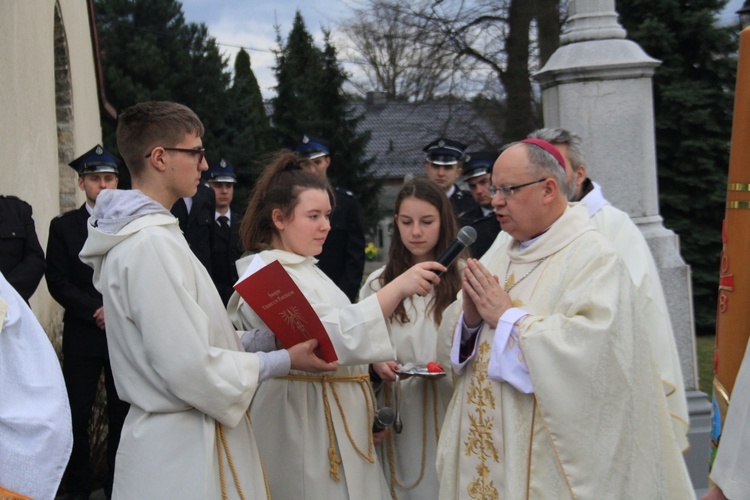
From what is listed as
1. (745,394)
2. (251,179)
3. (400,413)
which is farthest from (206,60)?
(745,394)

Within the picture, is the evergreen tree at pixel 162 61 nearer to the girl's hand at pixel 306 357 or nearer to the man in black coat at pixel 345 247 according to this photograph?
the man in black coat at pixel 345 247

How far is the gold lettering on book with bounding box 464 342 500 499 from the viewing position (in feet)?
10.4

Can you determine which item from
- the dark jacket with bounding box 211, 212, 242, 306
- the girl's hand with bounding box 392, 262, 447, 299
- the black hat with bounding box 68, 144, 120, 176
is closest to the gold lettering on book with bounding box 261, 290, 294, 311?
the girl's hand with bounding box 392, 262, 447, 299

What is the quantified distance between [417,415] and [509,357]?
1.00 metres

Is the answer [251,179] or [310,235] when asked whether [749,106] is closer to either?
[310,235]

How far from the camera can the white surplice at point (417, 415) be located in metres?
3.90

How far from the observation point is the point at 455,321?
349cm

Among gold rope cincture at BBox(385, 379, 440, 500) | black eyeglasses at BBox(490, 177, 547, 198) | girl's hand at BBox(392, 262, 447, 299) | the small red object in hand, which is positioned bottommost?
gold rope cincture at BBox(385, 379, 440, 500)

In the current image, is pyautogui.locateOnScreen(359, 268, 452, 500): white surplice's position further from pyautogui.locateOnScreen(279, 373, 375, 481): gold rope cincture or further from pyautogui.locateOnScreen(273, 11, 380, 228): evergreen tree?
pyautogui.locateOnScreen(273, 11, 380, 228): evergreen tree

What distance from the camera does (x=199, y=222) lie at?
7.13m

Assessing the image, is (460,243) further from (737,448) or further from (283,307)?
(737,448)

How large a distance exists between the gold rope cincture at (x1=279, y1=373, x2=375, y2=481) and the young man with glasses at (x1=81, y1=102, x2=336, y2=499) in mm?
458

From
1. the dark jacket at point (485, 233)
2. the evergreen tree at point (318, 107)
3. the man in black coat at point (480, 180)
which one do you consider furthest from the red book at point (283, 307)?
the evergreen tree at point (318, 107)

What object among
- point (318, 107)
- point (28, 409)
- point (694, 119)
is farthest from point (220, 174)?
point (318, 107)
